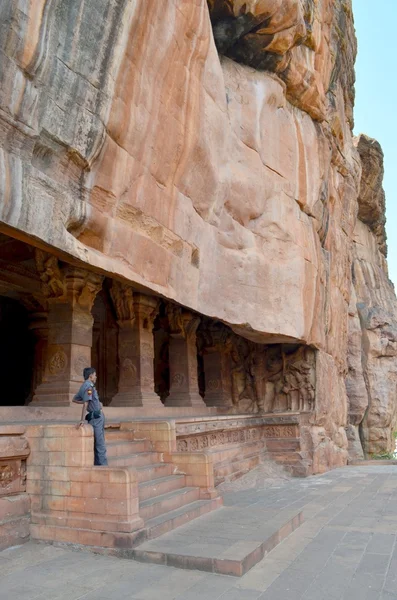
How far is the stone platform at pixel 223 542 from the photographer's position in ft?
15.1

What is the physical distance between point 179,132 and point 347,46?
11100 millimetres

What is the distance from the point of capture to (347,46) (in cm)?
1669

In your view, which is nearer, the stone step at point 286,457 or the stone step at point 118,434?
the stone step at point 118,434

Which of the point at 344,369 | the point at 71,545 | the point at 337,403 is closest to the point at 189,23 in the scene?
the point at 71,545

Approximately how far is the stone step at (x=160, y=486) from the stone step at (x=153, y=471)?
0.08 m

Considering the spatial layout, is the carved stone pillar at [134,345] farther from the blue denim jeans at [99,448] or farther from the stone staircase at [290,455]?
the blue denim jeans at [99,448]

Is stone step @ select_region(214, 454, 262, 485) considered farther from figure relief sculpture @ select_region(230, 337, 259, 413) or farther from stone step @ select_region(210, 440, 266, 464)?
figure relief sculpture @ select_region(230, 337, 259, 413)

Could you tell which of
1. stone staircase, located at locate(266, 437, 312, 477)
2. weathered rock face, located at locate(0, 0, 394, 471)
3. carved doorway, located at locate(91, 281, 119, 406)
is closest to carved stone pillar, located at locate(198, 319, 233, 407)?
stone staircase, located at locate(266, 437, 312, 477)

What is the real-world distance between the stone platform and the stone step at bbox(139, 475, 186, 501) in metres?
0.55

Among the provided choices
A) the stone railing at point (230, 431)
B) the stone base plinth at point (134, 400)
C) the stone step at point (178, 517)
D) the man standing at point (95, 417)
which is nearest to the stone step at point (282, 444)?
the stone railing at point (230, 431)

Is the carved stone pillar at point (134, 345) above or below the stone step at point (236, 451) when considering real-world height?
above

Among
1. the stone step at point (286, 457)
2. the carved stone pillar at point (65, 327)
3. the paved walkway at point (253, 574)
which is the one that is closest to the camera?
the paved walkway at point (253, 574)

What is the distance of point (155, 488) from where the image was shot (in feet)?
20.4

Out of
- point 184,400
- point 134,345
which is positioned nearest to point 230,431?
point 184,400
